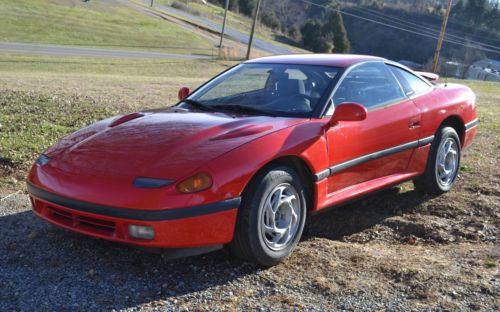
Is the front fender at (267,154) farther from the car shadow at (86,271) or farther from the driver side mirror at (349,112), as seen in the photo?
the car shadow at (86,271)

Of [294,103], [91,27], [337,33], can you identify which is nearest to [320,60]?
[294,103]

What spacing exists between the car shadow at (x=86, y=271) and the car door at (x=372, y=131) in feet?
3.84

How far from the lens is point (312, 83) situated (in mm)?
4590

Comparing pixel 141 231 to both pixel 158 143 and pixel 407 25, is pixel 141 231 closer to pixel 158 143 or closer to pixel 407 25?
pixel 158 143

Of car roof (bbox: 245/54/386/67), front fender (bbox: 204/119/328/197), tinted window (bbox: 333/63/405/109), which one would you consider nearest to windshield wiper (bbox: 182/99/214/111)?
car roof (bbox: 245/54/386/67)

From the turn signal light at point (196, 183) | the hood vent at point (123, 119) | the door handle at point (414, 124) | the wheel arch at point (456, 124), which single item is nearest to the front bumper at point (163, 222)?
the turn signal light at point (196, 183)

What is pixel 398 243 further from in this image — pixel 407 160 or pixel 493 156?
pixel 493 156

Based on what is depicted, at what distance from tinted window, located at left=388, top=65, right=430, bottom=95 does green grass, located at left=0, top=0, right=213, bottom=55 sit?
36.7 m

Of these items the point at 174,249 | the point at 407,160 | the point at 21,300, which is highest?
the point at 407,160

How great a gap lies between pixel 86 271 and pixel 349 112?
2.14 meters

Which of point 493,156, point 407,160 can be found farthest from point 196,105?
point 493,156

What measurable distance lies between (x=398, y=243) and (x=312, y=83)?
1506 millimetres

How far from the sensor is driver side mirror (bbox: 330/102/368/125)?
4.07 metres

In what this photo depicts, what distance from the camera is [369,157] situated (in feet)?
15.1
